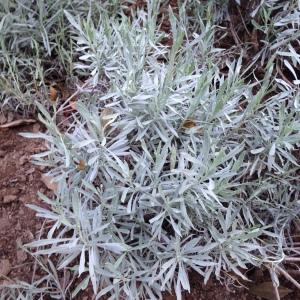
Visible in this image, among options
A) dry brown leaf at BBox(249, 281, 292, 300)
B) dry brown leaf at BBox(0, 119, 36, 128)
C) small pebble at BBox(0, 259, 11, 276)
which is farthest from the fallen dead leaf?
dry brown leaf at BBox(249, 281, 292, 300)

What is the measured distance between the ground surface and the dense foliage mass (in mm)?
60

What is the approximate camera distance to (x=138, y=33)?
63.7 inches

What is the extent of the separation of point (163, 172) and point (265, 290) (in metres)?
0.48

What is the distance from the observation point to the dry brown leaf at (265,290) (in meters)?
1.45

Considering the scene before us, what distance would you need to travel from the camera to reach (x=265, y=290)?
4.77ft

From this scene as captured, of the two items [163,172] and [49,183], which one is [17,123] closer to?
[49,183]

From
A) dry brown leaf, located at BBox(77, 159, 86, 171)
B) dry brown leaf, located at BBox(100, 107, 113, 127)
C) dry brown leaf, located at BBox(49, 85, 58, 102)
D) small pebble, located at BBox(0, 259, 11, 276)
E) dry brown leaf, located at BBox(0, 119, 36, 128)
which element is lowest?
small pebble, located at BBox(0, 259, 11, 276)

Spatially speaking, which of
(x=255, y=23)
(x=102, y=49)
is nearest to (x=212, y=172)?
(x=102, y=49)

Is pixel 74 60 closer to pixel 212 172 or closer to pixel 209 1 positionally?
pixel 209 1

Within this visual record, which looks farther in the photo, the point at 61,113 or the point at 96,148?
the point at 61,113

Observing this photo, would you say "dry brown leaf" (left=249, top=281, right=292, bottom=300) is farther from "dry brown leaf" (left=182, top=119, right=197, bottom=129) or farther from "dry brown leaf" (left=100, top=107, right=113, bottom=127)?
"dry brown leaf" (left=100, top=107, right=113, bottom=127)

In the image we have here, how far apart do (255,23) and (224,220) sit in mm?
693

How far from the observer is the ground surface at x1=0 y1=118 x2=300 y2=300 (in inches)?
57.0

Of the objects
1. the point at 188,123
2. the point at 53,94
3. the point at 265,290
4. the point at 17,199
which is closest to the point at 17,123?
the point at 53,94
